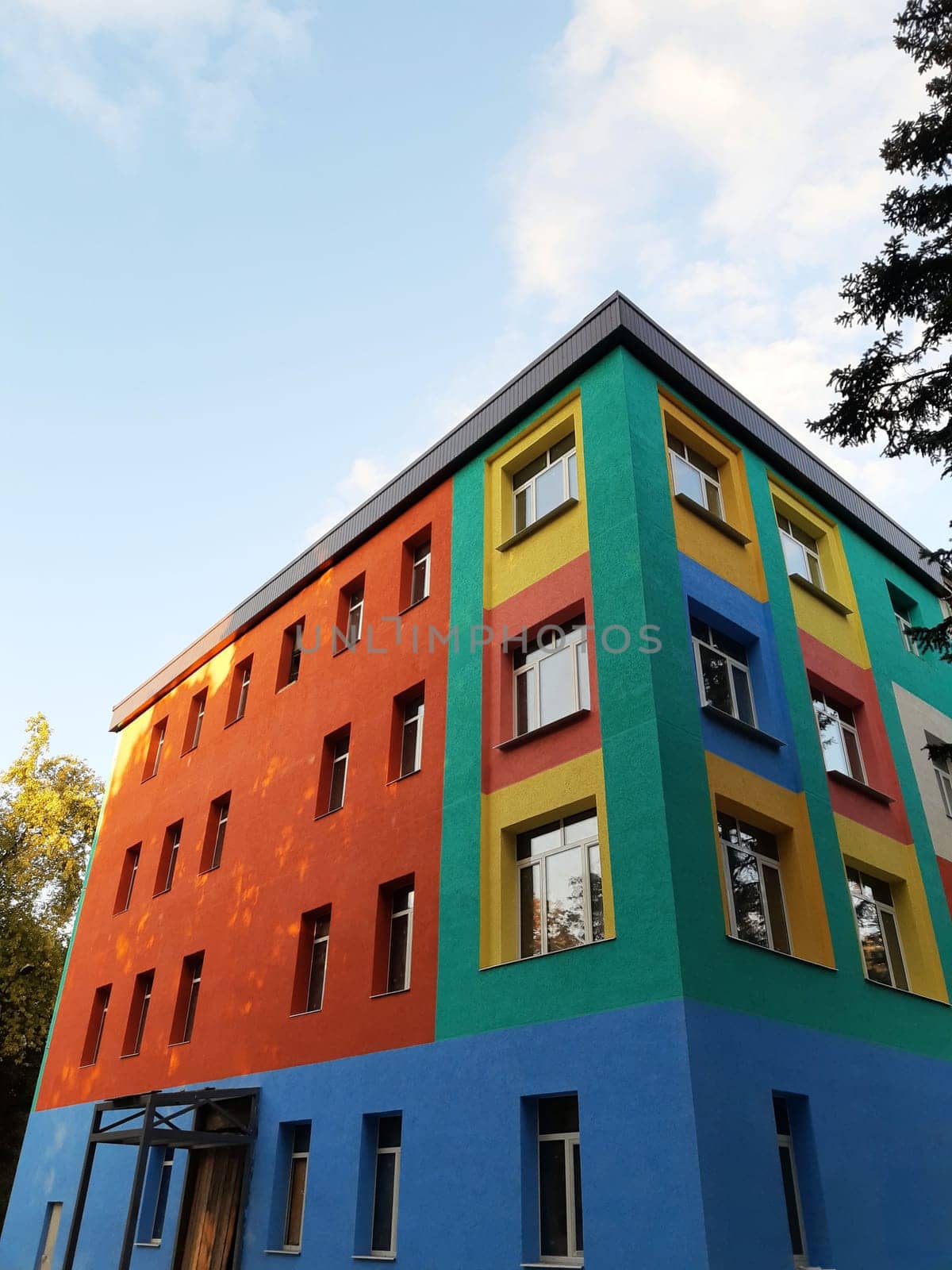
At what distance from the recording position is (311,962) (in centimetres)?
1553

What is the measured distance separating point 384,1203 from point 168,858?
35.8 ft

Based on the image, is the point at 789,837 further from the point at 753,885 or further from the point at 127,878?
the point at 127,878

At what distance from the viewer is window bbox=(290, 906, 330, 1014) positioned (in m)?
15.0

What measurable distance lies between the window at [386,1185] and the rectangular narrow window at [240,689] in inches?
402

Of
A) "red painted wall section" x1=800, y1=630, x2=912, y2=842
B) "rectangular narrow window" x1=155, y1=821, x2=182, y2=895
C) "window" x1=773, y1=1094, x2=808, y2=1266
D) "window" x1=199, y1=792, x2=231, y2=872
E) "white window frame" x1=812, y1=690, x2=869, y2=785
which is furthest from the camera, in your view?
"rectangular narrow window" x1=155, y1=821, x2=182, y2=895

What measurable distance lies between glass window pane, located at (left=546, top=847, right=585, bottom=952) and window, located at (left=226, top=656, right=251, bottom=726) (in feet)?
35.3

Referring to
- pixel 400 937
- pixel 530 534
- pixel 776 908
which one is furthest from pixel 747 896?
pixel 530 534

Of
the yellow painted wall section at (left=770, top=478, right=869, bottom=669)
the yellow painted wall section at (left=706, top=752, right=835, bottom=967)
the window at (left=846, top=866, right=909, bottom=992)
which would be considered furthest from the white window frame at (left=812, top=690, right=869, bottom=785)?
the yellow painted wall section at (left=706, top=752, right=835, bottom=967)

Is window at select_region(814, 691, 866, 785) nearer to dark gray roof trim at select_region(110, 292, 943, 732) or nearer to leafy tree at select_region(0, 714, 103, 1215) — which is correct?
dark gray roof trim at select_region(110, 292, 943, 732)

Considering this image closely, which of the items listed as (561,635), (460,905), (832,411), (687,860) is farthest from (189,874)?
(832,411)

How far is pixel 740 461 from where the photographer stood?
16219 mm

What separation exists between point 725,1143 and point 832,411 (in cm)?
855

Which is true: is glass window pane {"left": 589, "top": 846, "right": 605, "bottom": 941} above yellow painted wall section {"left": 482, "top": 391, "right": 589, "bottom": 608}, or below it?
below

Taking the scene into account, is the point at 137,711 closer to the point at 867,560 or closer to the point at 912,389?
the point at 867,560
